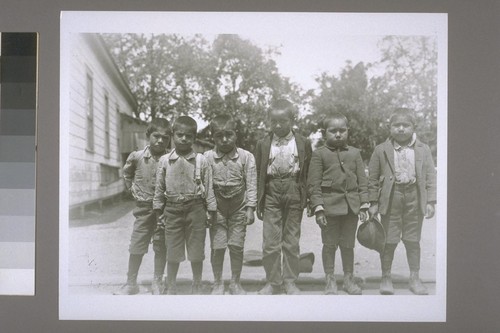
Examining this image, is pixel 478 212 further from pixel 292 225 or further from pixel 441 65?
pixel 292 225

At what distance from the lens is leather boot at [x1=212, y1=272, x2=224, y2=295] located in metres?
2.90

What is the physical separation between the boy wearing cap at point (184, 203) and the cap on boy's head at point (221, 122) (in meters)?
0.10

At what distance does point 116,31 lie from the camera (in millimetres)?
2896

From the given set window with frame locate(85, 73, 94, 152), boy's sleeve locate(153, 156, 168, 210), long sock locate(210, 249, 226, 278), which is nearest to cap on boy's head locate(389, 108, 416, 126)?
long sock locate(210, 249, 226, 278)

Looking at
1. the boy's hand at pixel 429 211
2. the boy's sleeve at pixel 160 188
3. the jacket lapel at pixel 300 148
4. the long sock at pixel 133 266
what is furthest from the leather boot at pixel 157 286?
the boy's hand at pixel 429 211

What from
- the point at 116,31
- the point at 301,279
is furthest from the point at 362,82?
the point at 116,31

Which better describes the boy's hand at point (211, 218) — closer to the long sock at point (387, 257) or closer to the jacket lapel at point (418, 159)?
the long sock at point (387, 257)

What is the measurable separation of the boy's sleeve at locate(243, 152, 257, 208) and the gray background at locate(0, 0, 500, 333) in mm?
719

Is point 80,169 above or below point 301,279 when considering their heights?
above

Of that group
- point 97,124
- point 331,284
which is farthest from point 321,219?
point 97,124

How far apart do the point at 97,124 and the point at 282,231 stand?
4.03 feet

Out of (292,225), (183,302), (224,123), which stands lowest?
(183,302)

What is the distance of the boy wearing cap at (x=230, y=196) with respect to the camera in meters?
2.90

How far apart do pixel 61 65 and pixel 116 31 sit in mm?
373
